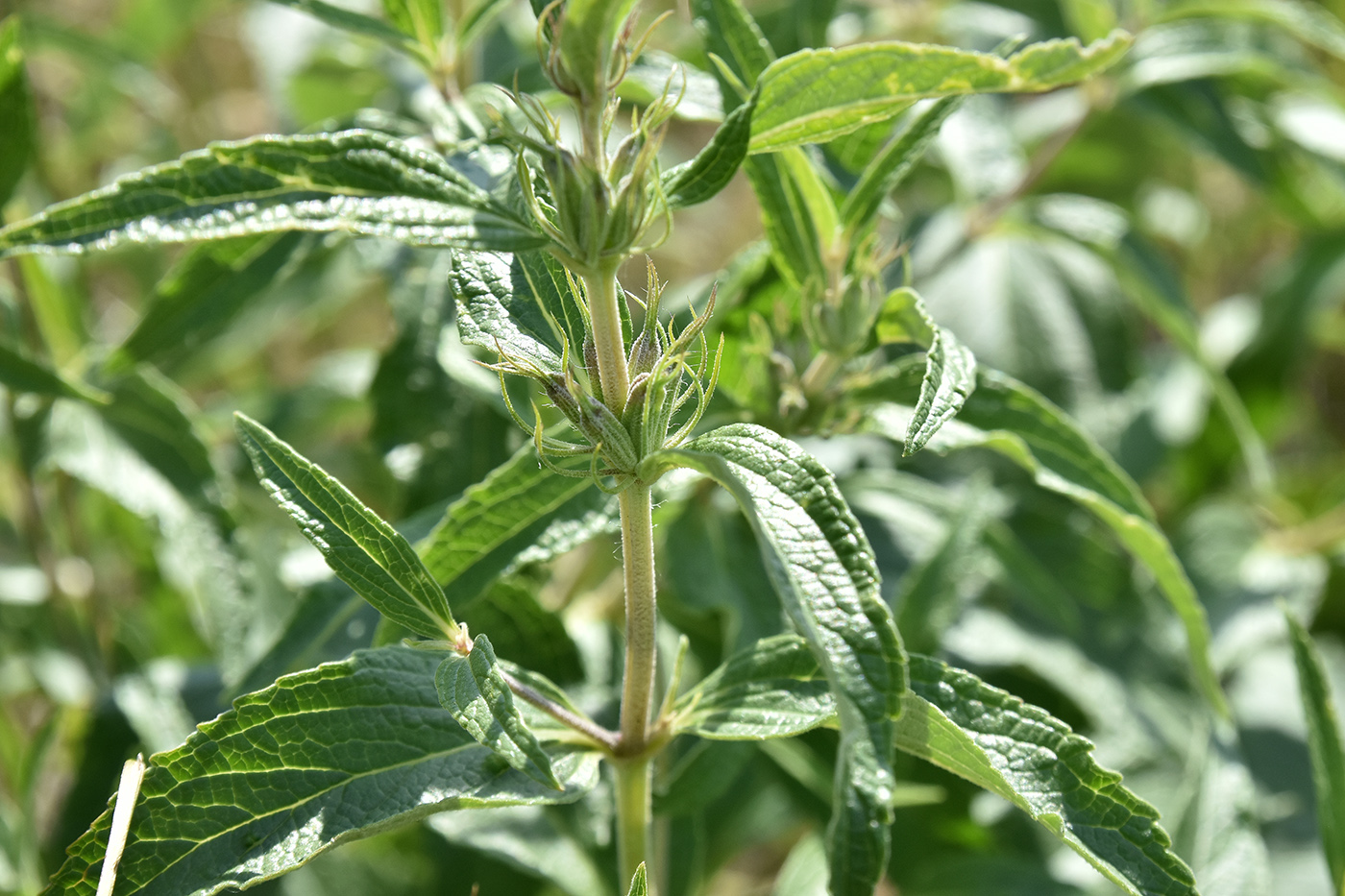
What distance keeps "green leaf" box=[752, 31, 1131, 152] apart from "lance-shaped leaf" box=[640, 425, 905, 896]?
0.62 feet

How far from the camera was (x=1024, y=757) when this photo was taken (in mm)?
648

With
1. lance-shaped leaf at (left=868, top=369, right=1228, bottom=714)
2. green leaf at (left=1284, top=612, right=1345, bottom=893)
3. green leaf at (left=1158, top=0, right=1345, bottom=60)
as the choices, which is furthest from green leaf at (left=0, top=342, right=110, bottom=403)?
green leaf at (left=1158, top=0, right=1345, bottom=60)

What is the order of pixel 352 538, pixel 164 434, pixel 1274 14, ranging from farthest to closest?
1. pixel 1274 14
2. pixel 164 434
3. pixel 352 538

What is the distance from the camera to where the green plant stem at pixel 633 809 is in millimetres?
759

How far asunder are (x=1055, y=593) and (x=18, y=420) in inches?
43.3

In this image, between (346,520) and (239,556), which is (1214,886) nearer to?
(346,520)

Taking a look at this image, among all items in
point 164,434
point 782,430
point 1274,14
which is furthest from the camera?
point 1274,14

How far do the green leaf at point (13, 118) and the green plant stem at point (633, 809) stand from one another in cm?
76

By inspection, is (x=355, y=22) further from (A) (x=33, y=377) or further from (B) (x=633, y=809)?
(B) (x=633, y=809)

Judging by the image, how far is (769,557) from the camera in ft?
1.75

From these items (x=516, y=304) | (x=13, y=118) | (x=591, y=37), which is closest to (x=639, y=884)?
(x=516, y=304)

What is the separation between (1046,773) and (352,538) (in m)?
0.43

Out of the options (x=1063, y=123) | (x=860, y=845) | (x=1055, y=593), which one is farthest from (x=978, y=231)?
(x=860, y=845)

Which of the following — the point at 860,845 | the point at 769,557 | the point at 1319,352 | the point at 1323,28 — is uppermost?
the point at 1323,28
